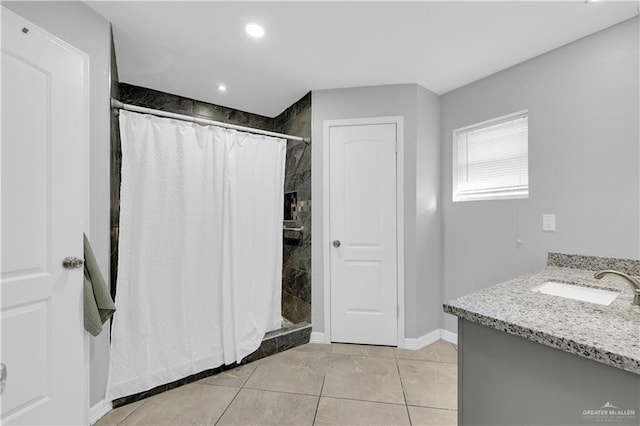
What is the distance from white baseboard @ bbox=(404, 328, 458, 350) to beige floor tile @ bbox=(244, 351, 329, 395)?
764 mm

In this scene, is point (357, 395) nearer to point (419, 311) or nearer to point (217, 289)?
point (419, 311)

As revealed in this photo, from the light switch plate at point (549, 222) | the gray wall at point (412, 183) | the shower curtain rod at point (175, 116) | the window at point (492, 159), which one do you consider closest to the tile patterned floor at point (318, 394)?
the gray wall at point (412, 183)

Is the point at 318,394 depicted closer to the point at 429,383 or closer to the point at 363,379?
the point at 363,379

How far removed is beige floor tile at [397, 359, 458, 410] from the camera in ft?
5.78

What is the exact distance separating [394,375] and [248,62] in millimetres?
2634

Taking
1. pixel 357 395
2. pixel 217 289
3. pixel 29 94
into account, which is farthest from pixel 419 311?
pixel 29 94

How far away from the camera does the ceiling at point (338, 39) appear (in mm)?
1588

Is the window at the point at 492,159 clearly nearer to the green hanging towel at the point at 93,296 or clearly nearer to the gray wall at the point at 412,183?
the gray wall at the point at 412,183

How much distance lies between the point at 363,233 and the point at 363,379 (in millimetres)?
1168

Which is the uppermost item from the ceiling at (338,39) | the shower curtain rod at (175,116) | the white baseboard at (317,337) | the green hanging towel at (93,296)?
the ceiling at (338,39)

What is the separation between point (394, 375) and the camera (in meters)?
2.06

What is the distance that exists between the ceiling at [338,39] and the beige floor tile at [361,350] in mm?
2385

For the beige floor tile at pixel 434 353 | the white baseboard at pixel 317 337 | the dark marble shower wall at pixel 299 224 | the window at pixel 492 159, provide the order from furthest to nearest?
the dark marble shower wall at pixel 299 224, the white baseboard at pixel 317 337, the beige floor tile at pixel 434 353, the window at pixel 492 159

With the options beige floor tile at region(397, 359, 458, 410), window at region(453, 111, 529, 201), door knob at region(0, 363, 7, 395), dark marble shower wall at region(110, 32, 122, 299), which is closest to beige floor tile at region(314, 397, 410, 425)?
beige floor tile at region(397, 359, 458, 410)
